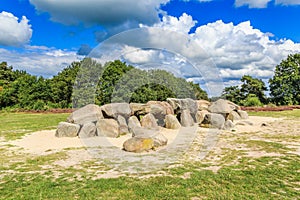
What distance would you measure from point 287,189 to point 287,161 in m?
2.18

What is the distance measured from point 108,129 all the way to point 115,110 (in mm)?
1625

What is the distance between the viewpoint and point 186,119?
48.7 ft

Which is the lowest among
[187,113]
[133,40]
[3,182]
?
[3,182]

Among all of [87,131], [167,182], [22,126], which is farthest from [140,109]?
[167,182]

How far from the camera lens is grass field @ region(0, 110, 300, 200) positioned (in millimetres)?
4672

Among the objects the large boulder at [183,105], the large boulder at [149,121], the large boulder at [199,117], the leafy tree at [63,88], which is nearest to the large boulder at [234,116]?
the large boulder at [199,117]

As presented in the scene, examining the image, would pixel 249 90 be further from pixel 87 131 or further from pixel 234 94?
pixel 87 131

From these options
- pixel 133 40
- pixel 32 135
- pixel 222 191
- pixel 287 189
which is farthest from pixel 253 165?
pixel 32 135

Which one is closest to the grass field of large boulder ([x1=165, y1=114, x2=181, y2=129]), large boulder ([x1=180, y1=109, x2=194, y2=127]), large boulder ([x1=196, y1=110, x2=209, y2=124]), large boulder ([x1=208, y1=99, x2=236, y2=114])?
large boulder ([x1=165, y1=114, x2=181, y2=129])

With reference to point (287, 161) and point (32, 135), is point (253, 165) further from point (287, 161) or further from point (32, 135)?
point (32, 135)

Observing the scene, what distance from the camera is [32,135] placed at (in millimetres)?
12008

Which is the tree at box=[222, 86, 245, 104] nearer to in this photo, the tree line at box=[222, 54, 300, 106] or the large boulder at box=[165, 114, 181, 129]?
the tree line at box=[222, 54, 300, 106]

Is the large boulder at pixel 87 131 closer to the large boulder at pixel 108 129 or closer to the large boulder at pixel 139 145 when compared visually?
the large boulder at pixel 108 129

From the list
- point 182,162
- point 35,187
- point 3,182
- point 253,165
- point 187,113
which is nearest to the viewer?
point 35,187
